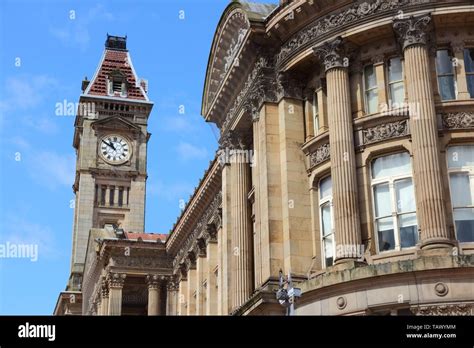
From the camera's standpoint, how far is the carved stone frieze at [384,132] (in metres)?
32.8

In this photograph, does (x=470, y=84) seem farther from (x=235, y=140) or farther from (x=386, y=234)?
(x=235, y=140)

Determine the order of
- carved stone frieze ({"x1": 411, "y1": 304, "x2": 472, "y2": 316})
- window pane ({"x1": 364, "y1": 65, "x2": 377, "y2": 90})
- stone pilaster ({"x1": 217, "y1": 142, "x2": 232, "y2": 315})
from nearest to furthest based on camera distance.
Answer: carved stone frieze ({"x1": 411, "y1": 304, "x2": 472, "y2": 316}) → window pane ({"x1": 364, "y1": 65, "x2": 377, "y2": 90}) → stone pilaster ({"x1": 217, "y1": 142, "x2": 232, "y2": 315})

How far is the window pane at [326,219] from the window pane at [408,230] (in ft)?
11.8

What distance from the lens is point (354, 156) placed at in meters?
33.2

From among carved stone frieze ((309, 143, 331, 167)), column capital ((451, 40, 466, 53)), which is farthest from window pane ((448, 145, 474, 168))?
carved stone frieze ((309, 143, 331, 167))

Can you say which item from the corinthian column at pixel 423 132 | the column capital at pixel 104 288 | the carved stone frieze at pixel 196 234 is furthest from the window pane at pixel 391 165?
the column capital at pixel 104 288

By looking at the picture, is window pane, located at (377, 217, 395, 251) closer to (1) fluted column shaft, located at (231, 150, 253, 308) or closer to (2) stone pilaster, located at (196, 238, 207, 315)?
(1) fluted column shaft, located at (231, 150, 253, 308)

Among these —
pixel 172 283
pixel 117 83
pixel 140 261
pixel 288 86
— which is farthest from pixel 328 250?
pixel 117 83

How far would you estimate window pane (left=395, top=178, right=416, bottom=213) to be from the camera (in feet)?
105

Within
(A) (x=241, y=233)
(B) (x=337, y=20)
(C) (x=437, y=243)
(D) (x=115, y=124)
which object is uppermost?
(D) (x=115, y=124)

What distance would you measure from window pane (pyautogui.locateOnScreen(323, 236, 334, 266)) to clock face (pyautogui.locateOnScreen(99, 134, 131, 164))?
8073 centimetres

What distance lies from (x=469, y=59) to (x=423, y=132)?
4.30 meters

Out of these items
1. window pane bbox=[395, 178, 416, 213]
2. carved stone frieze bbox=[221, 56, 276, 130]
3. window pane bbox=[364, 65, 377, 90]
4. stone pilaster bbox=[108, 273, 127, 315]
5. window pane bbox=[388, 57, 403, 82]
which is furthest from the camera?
stone pilaster bbox=[108, 273, 127, 315]
